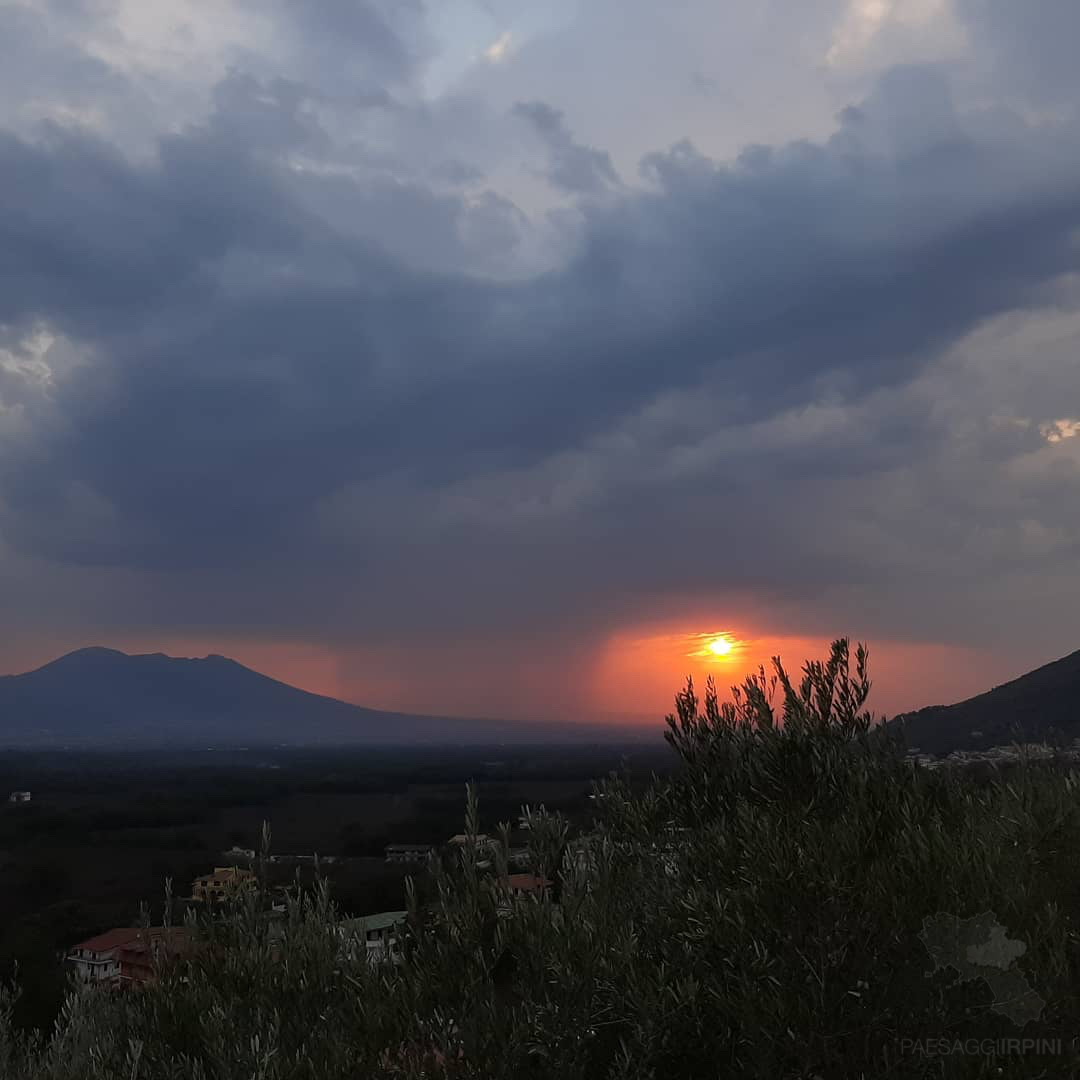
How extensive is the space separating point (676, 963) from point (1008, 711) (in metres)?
124

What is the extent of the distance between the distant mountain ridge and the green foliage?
9090 cm

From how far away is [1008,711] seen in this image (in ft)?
376

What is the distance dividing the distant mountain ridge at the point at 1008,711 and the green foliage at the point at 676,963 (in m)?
90.9

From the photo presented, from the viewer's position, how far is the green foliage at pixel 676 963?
5.91 meters

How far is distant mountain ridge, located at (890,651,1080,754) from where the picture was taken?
98394 millimetres

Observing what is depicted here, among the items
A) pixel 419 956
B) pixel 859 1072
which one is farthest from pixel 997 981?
pixel 419 956

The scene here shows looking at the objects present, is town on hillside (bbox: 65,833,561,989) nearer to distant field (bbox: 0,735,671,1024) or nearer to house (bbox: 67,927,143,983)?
distant field (bbox: 0,735,671,1024)

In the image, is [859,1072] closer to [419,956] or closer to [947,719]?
[419,956]

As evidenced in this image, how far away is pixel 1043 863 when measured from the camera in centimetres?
676

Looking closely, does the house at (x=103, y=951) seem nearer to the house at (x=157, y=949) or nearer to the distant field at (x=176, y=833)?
the distant field at (x=176, y=833)

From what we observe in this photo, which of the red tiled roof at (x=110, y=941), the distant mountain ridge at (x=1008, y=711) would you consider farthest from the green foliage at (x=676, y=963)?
the distant mountain ridge at (x=1008, y=711)

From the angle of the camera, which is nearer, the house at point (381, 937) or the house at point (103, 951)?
the house at point (381, 937)

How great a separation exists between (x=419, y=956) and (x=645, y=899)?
1.99 m

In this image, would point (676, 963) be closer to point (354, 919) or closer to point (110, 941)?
point (354, 919)
